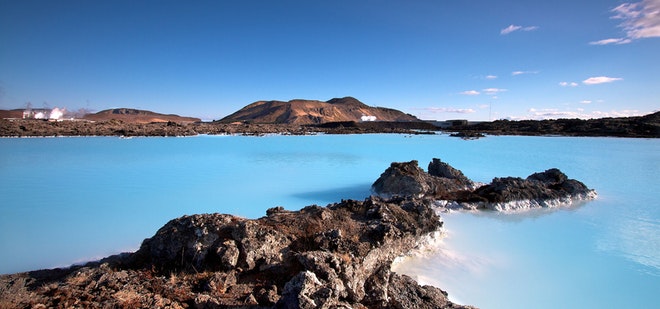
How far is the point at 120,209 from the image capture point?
Result: 817 centimetres

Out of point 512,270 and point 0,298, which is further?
point 512,270

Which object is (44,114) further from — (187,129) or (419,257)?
(419,257)

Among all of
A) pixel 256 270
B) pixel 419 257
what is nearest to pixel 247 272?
pixel 256 270

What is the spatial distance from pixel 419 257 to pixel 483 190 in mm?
4214

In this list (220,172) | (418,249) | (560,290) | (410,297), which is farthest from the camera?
(220,172)

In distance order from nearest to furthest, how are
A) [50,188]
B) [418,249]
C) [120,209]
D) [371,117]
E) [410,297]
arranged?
[410,297], [418,249], [120,209], [50,188], [371,117]

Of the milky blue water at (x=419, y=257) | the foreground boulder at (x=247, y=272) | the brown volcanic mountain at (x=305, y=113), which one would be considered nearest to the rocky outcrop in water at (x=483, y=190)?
the milky blue water at (x=419, y=257)

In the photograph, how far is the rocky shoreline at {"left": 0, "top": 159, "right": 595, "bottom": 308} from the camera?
2770 mm

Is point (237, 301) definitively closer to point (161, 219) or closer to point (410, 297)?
Answer: point (410, 297)

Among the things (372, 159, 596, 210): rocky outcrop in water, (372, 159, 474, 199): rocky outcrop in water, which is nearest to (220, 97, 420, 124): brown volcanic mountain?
(372, 159, 474, 199): rocky outcrop in water

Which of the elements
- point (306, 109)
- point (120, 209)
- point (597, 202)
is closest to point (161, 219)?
point (120, 209)

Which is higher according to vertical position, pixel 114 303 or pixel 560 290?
pixel 114 303

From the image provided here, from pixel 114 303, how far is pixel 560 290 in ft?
17.1

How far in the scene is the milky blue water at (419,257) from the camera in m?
4.68
